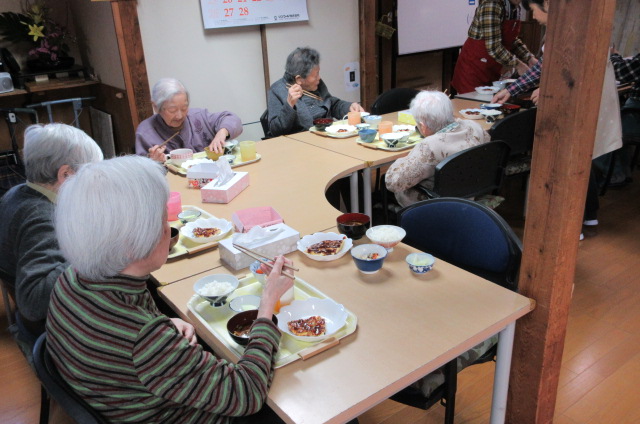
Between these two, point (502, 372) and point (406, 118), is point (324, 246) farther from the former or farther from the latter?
point (406, 118)

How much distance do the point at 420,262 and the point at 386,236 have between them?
0.18 m

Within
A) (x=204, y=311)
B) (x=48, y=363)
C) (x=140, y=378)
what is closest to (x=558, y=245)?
(x=204, y=311)

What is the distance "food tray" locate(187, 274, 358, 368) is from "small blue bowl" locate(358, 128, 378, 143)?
4.99 ft

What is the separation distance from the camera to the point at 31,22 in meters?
4.08

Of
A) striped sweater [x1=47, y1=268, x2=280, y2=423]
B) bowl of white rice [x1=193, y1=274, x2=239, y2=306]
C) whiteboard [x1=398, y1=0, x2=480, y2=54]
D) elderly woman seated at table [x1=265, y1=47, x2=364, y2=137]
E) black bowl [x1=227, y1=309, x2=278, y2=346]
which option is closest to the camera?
striped sweater [x1=47, y1=268, x2=280, y2=423]

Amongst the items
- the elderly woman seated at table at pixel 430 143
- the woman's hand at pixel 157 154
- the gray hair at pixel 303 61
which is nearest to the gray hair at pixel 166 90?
the woman's hand at pixel 157 154

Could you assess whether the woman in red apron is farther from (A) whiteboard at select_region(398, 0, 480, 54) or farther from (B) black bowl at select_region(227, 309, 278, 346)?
(B) black bowl at select_region(227, 309, 278, 346)

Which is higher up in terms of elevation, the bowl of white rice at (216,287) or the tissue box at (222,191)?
the tissue box at (222,191)

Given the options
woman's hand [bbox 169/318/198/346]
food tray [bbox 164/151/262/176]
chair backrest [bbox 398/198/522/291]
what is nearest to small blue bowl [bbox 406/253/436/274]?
chair backrest [bbox 398/198/522/291]

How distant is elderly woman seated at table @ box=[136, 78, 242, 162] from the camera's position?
280 cm

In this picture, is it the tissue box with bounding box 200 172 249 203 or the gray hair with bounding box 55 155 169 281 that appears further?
the tissue box with bounding box 200 172 249 203

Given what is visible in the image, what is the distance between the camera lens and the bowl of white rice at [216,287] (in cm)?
142

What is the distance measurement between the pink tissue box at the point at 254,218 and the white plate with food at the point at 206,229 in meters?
0.04

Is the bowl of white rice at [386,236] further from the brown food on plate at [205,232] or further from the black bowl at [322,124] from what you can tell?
the black bowl at [322,124]
